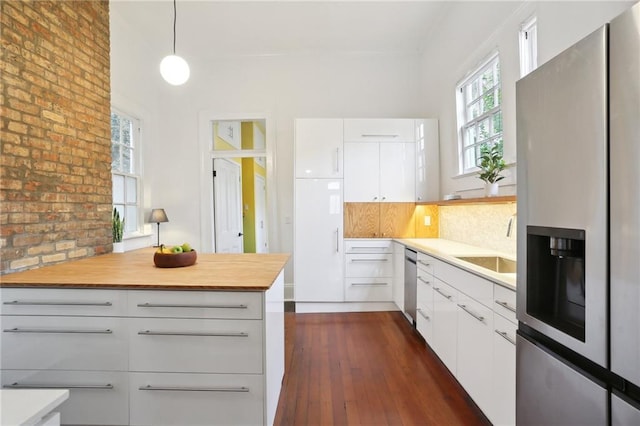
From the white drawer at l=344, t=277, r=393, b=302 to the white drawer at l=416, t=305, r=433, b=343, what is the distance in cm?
76

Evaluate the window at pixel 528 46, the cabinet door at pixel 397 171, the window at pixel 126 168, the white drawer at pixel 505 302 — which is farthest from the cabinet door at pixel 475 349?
the window at pixel 126 168

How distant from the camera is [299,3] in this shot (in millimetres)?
3248

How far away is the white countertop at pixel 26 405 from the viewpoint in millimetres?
730

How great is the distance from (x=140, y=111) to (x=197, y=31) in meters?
1.26

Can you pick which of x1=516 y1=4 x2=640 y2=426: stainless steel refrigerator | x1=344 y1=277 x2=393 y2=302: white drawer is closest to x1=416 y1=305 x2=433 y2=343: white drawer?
x1=344 y1=277 x2=393 y2=302: white drawer

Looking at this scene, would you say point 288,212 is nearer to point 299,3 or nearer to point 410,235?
point 410,235

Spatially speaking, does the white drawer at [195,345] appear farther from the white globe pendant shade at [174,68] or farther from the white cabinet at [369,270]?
the white cabinet at [369,270]

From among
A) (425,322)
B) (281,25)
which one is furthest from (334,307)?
(281,25)

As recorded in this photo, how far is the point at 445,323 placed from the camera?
2.22 meters

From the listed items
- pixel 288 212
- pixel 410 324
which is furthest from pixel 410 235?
pixel 288 212

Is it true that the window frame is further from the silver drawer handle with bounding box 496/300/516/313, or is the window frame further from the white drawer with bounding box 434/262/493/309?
the silver drawer handle with bounding box 496/300/516/313

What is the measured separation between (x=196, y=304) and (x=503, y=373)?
62.9 inches

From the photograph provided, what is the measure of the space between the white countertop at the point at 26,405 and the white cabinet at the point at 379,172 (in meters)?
3.14

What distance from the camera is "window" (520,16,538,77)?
2143 mm
